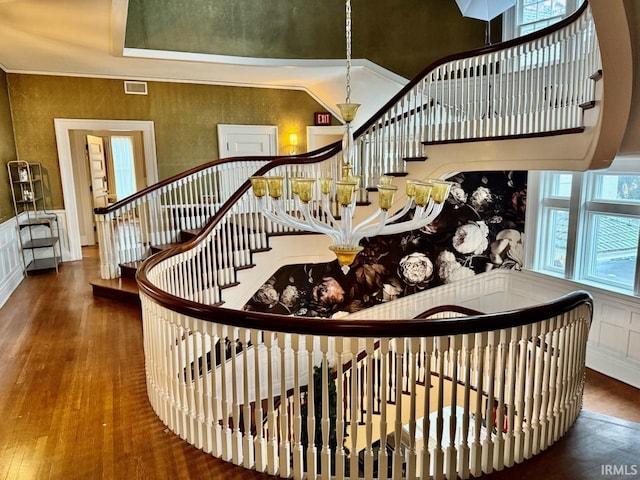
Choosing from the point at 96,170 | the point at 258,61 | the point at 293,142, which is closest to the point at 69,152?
the point at 96,170

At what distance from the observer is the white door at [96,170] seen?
776 centimetres

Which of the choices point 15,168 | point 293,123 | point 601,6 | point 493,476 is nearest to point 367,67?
point 293,123

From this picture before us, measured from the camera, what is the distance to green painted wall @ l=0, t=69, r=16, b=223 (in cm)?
561

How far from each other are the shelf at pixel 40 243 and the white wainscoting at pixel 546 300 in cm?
451

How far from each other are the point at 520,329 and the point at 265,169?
3526 millimetres

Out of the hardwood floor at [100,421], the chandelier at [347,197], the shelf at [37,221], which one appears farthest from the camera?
the shelf at [37,221]

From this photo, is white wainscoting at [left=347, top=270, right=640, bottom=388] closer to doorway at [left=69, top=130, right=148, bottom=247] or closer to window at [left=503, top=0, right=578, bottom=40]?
window at [left=503, top=0, right=578, bottom=40]

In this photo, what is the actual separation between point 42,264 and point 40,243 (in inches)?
12.3

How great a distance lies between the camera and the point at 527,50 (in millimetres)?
4227

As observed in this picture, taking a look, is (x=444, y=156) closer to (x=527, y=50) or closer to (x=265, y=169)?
(x=527, y=50)

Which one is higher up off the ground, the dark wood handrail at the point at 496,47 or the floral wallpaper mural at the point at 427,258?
the dark wood handrail at the point at 496,47

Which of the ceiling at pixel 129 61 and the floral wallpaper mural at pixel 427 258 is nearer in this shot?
the ceiling at pixel 129 61

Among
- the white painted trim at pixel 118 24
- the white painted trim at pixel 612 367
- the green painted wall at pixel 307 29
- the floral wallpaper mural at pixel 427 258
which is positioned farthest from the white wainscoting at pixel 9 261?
the white painted trim at pixel 612 367

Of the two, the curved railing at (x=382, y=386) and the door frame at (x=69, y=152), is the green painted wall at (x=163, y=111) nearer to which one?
the door frame at (x=69, y=152)
